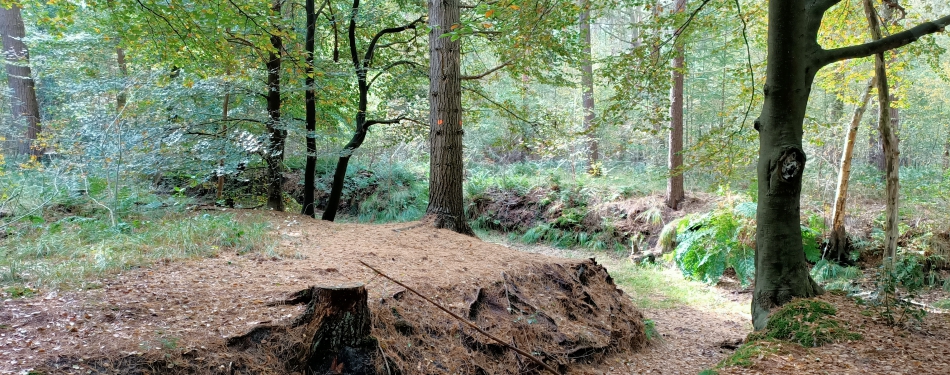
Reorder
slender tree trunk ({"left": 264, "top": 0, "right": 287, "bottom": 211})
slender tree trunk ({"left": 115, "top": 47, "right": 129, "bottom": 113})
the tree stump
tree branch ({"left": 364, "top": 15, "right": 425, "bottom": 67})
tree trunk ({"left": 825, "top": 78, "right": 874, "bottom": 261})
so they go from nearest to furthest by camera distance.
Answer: the tree stump
slender tree trunk ({"left": 115, "top": 47, "right": 129, "bottom": 113})
tree trunk ({"left": 825, "top": 78, "right": 874, "bottom": 261})
slender tree trunk ({"left": 264, "top": 0, "right": 287, "bottom": 211})
tree branch ({"left": 364, "top": 15, "right": 425, "bottom": 67})

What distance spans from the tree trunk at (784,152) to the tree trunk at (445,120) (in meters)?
3.82

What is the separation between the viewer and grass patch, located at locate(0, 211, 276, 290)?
3688mm

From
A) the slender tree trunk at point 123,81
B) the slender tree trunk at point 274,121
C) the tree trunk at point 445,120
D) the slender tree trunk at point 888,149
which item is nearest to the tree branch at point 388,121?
the slender tree trunk at point 274,121

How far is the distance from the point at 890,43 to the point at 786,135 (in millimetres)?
1058

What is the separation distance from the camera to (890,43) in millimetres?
4098

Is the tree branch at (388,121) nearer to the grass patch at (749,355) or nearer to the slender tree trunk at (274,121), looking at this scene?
the slender tree trunk at (274,121)

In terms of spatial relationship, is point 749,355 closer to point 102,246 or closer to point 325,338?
point 325,338

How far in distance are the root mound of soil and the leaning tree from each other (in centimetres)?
180

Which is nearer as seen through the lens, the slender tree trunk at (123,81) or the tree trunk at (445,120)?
the tree trunk at (445,120)

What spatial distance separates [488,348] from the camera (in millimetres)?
4164

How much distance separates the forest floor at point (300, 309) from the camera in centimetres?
281

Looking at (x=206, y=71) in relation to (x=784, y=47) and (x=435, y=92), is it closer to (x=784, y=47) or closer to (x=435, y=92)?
(x=435, y=92)

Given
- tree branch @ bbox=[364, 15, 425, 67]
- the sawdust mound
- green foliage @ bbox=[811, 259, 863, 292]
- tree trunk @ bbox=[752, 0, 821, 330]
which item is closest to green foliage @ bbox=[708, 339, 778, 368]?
tree trunk @ bbox=[752, 0, 821, 330]

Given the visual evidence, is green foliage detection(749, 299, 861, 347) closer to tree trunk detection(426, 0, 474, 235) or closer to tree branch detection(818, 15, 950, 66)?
tree branch detection(818, 15, 950, 66)
